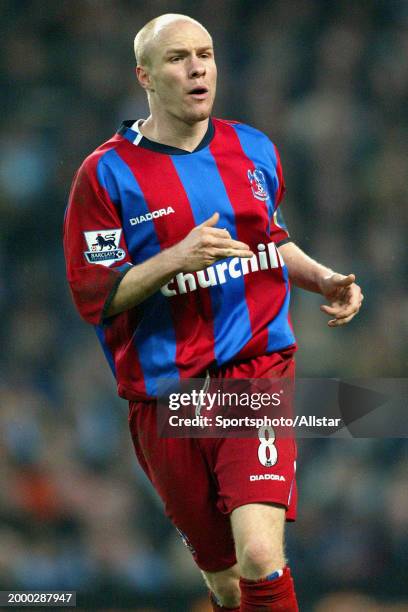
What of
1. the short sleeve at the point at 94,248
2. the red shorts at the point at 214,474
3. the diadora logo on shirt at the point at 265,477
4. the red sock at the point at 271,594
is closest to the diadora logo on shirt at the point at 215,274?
the short sleeve at the point at 94,248

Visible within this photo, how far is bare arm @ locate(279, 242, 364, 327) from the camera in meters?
3.39

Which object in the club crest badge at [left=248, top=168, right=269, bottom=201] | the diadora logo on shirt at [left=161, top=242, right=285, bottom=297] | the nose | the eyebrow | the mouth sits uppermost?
the eyebrow

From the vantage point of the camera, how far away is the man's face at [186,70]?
3375 millimetres

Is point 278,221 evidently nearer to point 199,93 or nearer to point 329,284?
point 329,284

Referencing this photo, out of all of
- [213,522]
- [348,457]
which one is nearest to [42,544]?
[348,457]

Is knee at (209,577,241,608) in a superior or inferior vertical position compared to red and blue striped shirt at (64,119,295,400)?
inferior

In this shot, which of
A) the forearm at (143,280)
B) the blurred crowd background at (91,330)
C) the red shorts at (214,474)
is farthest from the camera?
the blurred crowd background at (91,330)

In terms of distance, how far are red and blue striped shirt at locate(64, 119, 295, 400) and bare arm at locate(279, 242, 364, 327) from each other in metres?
0.14

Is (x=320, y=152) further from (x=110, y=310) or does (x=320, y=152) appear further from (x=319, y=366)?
(x=110, y=310)

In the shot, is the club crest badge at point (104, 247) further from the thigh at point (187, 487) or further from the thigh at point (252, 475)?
the thigh at point (252, 475)

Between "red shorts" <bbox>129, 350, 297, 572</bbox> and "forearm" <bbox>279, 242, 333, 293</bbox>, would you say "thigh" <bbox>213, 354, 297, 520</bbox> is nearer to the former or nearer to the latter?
"red shorts" <bbox>129, 350, 297, 572</bbox>

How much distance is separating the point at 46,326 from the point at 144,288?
8.13 ft

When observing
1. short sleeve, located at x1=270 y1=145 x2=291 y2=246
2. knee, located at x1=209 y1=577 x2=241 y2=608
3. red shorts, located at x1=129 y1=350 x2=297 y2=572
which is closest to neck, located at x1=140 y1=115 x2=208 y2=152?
short sleeve, located at x1=270 y1=145 x2=291 y2=246

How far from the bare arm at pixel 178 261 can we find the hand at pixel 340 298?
1.52 ft
